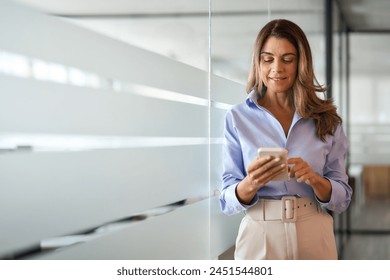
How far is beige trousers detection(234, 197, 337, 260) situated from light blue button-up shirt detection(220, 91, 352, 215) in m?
0.03

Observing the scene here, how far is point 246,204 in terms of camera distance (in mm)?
1258

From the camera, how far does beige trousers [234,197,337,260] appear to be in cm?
127

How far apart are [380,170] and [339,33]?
943 millimetres

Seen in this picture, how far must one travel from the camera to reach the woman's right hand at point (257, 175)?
45.0 inches

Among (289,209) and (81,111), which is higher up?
(81,111)

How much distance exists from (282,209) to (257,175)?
14 cm

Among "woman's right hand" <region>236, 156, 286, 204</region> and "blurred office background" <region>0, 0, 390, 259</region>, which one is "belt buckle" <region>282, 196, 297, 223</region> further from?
"blurred office background" <region>0, 0, 390, 259</region>

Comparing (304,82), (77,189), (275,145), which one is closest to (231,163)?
(275,145)

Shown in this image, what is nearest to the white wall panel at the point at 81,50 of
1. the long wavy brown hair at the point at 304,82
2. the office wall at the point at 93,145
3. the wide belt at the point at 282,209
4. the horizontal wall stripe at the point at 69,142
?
the office wall at the point at 93,145

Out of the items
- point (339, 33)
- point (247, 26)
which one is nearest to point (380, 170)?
point (339, 33)

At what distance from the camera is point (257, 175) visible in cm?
117

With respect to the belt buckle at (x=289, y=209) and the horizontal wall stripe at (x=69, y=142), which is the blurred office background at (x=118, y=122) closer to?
the horizontal wall stripe at (x=69, y=142)

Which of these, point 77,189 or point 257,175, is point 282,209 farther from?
point 77,189

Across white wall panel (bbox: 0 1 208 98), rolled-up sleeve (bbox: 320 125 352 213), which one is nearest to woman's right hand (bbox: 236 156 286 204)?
rolled-up sleeve (bbox: 320 125 352 213)
